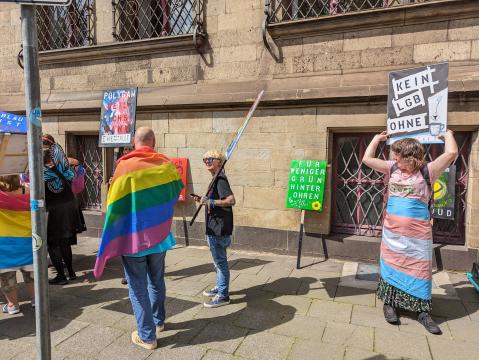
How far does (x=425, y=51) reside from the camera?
4797 millimetres

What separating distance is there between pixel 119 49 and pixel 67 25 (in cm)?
172

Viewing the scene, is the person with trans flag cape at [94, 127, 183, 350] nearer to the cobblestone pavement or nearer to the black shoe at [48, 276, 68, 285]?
the cobblestone pavement

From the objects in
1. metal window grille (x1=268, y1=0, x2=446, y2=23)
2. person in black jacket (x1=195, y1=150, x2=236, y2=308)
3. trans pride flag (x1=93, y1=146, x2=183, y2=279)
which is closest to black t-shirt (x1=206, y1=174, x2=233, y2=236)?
person in black jacket (x1=195, y1=150, x2=236, y2=308)

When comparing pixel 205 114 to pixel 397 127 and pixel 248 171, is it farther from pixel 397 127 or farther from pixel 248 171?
pixel 397 127

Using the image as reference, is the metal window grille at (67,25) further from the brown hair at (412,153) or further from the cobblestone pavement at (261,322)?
the brown hair at (412,153)

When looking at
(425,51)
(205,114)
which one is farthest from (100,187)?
(425,51)

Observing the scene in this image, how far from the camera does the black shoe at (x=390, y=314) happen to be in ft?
10.9

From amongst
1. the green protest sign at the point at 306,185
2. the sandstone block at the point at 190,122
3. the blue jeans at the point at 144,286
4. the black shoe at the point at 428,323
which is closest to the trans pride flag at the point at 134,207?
the blue jeans at the point at 144,286

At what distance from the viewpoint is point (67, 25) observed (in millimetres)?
7266

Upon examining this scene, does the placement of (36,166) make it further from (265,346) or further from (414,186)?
(414,186)

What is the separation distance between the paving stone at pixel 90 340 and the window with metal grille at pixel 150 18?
195 inches

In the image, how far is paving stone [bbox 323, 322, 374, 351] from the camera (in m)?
2.97

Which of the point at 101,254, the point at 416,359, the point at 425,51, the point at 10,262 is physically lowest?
the point at 416,359

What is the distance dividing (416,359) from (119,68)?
645 cm
